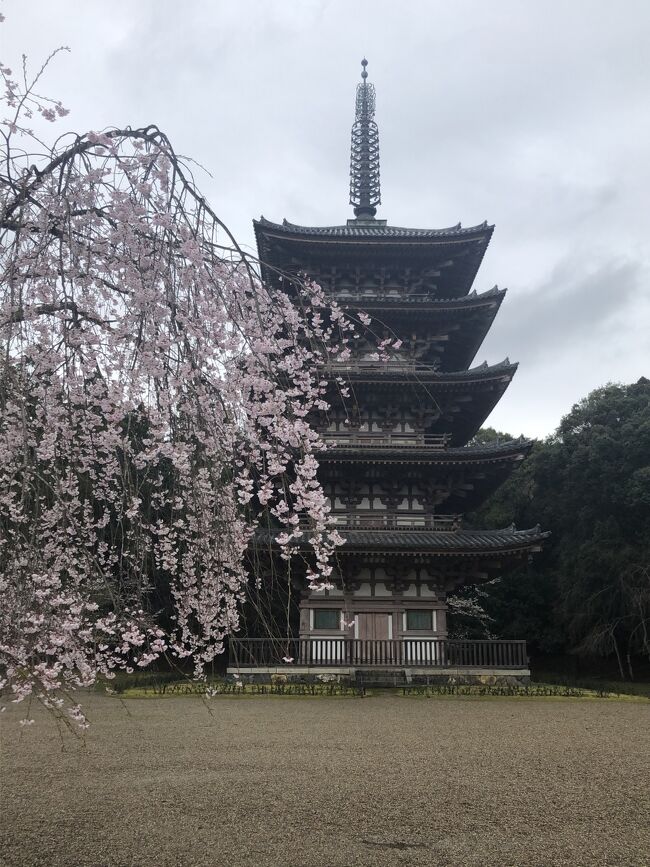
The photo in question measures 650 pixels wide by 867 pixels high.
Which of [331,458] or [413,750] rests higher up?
[331,458]

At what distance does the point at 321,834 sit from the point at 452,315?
1345 cm

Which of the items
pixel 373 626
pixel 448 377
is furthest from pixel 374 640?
pixel 448 377

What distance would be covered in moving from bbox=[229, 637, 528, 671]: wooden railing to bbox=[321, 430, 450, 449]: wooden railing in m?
4.58

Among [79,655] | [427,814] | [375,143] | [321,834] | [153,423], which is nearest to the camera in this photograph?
[153,423]

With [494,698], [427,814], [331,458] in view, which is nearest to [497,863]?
[427,814]

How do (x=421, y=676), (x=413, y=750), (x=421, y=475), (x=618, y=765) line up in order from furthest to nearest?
(x=421, y=475) < (x=421, y=676) < (x=413, y=750) < (x=618, y=765)

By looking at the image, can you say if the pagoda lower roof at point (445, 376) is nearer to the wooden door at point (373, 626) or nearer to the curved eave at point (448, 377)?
the curved eave at point (448, 377)

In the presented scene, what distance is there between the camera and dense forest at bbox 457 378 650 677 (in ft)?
83.8

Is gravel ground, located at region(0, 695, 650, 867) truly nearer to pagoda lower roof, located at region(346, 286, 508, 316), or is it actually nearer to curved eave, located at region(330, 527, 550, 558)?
curved eave, located at region(330, 527, 550, 558)

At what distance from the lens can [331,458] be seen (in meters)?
15.5

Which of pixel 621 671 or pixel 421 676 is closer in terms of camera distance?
pixel 421 676

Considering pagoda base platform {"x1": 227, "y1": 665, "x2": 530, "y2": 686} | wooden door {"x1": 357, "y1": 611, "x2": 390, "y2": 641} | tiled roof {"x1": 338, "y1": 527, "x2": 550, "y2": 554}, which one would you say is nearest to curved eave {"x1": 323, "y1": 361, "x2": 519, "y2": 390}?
tiled roof {"x1": 338, "y1": 527, "x2": 550, "y2": 554}

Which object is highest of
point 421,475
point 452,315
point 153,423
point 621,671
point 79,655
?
point 452,315

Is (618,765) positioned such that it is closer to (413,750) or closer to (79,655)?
(413,750)
